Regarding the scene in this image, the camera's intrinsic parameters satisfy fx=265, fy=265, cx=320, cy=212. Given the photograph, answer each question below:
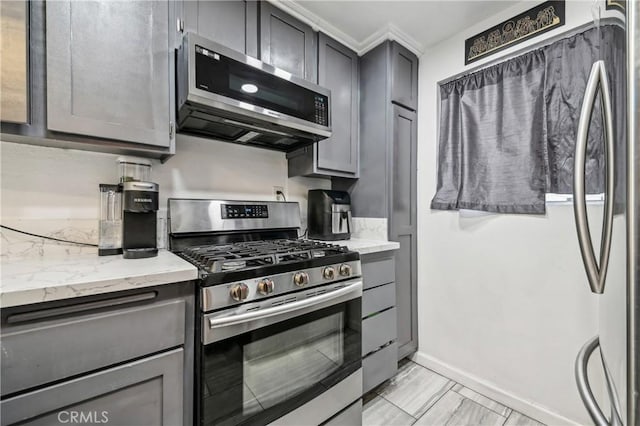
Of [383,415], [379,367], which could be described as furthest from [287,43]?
[383,415]

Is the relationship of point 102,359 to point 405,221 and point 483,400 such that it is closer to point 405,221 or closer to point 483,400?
point 405,221

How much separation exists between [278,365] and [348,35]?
2191mm

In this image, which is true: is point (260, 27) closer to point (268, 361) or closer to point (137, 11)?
point (137, 11)

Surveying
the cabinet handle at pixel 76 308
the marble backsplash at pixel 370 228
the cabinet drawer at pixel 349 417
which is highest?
the marble backsplash at pixel 370 228

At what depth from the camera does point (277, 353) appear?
3.78 ft

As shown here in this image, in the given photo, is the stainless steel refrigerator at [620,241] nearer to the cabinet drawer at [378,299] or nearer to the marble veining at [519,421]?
the cabinet drawer at [378,299]

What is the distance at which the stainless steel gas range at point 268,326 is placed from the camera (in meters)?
0.97

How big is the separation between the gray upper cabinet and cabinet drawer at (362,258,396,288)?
1.66 m

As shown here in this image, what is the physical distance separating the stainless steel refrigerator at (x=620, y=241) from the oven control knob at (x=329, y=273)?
89 centimetres

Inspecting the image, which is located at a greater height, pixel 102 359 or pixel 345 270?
pixel 345 270

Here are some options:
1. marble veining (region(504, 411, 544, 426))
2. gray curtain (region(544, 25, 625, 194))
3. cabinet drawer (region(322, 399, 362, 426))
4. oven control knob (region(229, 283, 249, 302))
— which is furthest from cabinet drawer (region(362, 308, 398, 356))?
gray curtain (region(544, 25, 625, 194))

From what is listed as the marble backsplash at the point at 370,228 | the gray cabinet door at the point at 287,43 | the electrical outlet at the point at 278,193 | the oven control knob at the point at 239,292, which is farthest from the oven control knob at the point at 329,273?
the gray cabinet door at the point at 287,43

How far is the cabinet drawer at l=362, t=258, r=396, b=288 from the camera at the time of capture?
5.43ft

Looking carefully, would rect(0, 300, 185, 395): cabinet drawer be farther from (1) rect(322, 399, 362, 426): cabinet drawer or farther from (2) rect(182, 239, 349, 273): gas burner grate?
(1) rect(322, 399, 362, 426): cabinet drawer
